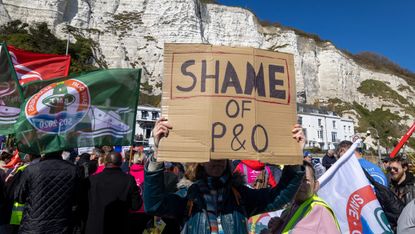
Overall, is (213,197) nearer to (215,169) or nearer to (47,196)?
(215,169)

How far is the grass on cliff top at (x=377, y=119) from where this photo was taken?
63.5 meters

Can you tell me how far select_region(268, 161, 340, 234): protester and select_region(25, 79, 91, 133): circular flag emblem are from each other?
3.50m

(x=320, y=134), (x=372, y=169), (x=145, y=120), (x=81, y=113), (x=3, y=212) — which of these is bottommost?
(x=3, y=212)

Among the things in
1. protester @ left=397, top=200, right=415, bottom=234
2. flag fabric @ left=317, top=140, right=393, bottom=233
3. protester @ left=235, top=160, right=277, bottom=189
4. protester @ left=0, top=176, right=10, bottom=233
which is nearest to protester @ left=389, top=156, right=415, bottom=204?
flag fabric @ left=317, top=140, right=393, bottom=233

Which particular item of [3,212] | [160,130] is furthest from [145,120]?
[160,130]

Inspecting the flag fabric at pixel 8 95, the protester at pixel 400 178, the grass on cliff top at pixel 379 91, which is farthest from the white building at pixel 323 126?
the flag fabric at pixel 8 95

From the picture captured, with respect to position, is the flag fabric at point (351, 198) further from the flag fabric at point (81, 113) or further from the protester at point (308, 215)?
the flag fabric at point (81, 113)

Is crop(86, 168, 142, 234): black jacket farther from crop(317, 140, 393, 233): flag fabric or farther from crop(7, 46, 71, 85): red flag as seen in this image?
crop(7, 46, 71, 85): red flag

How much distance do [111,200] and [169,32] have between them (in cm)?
5478

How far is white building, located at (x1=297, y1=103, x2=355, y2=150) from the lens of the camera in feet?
188

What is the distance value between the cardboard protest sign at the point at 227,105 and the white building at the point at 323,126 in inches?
2214

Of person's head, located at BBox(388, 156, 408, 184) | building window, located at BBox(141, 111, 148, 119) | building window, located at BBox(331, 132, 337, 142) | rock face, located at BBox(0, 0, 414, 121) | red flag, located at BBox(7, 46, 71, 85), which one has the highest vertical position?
rock face, located at BBox(0, 0, 414, 121)

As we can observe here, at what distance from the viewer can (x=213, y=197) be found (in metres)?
2.41

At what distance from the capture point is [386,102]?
6944 centimetres
